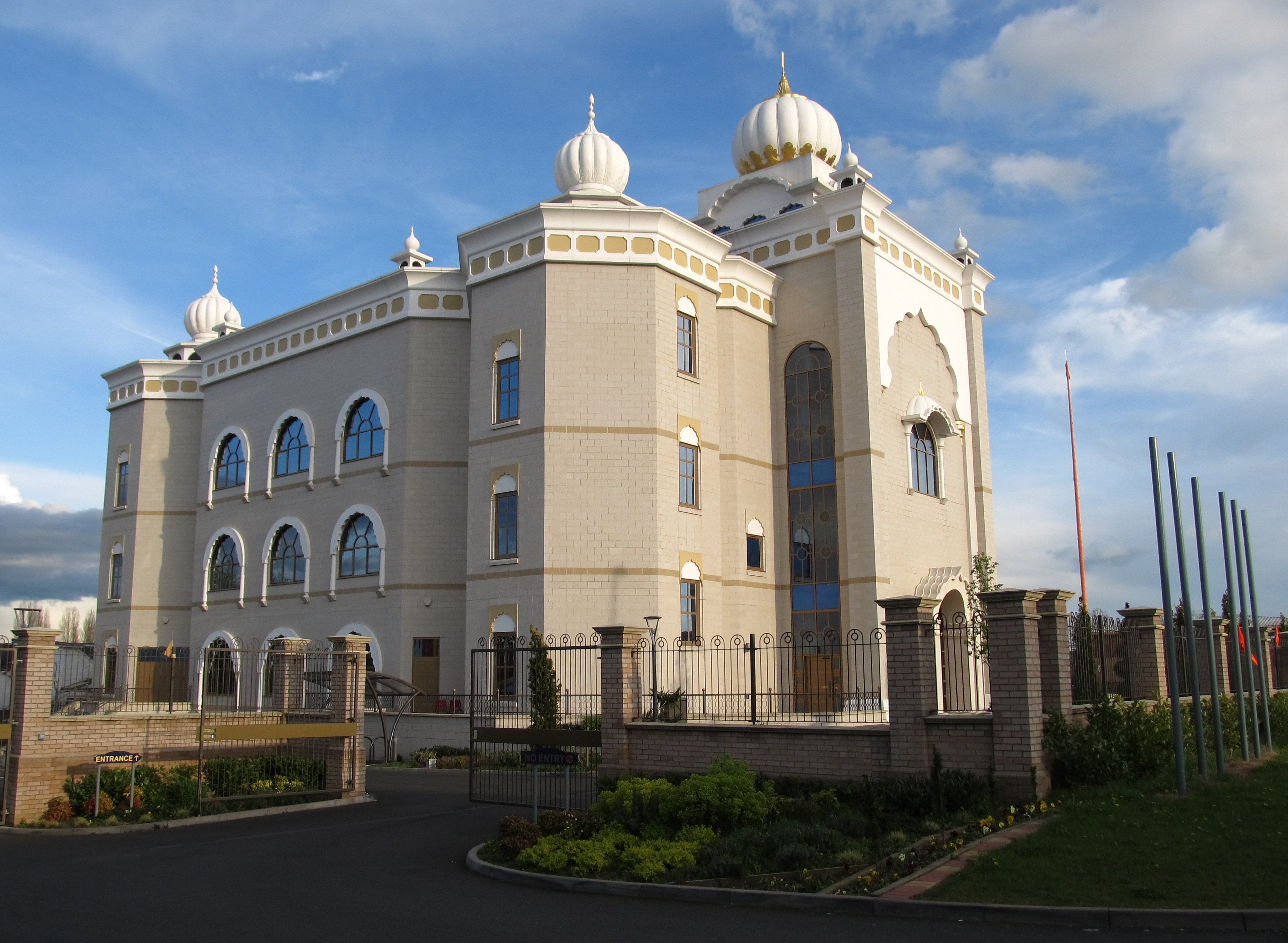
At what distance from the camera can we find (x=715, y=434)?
2733cm

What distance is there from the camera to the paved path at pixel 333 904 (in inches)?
336

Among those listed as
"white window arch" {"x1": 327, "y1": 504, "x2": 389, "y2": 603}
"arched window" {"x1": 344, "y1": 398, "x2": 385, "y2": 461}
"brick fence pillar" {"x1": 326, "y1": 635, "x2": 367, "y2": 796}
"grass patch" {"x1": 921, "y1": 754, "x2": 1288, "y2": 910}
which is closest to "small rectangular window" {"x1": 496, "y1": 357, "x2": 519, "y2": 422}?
"arched window" {"x1": 344, "y1": 398, "x2": 385, "y2": 461}

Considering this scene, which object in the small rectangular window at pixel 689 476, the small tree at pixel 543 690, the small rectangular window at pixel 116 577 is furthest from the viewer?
the small rectangular window at pixel 116 577

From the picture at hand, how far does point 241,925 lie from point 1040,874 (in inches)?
263

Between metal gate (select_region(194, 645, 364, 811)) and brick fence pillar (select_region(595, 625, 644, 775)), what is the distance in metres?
4.76

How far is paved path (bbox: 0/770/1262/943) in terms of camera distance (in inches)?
336

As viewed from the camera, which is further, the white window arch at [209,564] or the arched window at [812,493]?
the white window arch at [209,564]

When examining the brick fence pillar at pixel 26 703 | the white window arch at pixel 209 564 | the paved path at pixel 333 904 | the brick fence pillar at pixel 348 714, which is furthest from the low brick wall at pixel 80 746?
the white window arch at pixel 209 564

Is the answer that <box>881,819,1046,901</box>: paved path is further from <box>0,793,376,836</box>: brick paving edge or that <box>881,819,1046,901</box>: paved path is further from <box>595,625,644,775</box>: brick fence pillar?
<box>0,793,376,836</box>: brick paving edge

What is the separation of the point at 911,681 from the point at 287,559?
23.5m

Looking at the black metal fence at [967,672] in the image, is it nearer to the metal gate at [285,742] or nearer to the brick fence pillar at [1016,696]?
the brick fence pillar at [1016,696]

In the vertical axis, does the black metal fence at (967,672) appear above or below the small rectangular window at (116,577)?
below

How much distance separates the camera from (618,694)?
15.6 m

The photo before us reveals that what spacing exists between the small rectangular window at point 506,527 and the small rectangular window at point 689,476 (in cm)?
386
